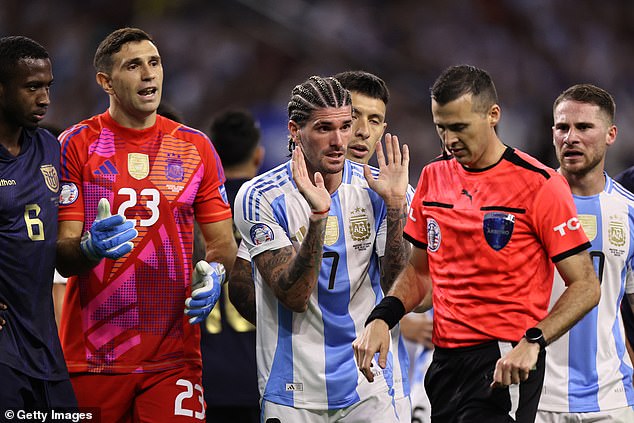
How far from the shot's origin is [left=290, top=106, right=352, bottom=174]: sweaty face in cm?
514

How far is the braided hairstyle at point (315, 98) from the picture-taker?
17.1 ft

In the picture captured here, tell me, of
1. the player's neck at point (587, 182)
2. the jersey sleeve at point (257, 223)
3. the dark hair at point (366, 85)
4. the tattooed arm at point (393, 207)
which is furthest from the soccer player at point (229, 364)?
the player's neck at point (587, 182)

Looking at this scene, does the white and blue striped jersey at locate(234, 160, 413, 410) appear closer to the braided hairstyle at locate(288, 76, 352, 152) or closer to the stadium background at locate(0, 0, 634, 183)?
the braided hairstyle at locate(288, 76, 352, 152)

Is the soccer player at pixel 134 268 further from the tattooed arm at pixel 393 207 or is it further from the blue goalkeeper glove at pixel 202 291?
the tattooed arm at pixel 393 207

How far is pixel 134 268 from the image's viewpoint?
5285 millimetres

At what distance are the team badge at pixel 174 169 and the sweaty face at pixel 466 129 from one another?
1.49 meters

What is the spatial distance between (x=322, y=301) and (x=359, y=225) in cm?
45

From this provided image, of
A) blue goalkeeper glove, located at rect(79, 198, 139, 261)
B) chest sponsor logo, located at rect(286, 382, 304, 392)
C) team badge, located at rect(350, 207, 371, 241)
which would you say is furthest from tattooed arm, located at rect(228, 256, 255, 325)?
blue goalkeeper glove, located at rect(79, 198, 139, 261)

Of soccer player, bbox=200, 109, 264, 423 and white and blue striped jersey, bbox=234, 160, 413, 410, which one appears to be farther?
soccer player, bbox=200, 109, 264, 423

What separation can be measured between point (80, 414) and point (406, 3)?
39.0 feet

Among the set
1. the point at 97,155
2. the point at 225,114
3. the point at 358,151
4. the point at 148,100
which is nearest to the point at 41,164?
the point at 97,155

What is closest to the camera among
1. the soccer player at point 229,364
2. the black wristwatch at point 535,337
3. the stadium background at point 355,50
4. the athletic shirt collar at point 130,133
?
the black wristwatch at point 535,337

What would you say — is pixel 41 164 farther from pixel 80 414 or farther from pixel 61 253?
pixel 80 414

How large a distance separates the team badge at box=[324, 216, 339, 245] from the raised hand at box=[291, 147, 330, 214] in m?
0.30
